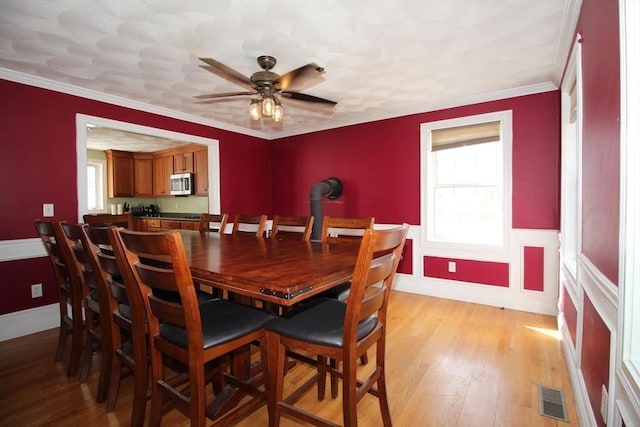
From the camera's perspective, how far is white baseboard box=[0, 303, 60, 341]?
107 inches

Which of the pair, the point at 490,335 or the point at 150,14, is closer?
the point at 150,14

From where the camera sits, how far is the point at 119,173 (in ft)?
20.2

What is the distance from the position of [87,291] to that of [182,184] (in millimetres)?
3804

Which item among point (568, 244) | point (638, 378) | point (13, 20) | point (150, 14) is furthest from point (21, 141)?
point (568, 244)

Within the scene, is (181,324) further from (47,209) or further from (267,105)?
(47,209)

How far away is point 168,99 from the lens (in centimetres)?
348

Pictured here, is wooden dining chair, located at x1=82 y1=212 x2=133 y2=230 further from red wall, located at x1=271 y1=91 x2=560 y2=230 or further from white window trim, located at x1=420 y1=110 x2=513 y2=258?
white window trim, located at x1=420 y1=110 x2=513 y2=258

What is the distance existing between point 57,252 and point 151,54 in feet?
5.34

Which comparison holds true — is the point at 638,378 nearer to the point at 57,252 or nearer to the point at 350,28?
the point at 350,28

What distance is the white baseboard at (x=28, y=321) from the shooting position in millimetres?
2717

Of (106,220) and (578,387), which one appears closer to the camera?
(578,387)

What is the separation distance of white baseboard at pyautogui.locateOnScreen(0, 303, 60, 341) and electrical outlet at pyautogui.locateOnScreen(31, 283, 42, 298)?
118 mm

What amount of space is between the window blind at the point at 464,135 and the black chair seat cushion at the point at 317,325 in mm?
2939

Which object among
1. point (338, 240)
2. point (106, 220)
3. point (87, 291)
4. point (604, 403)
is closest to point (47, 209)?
point (106, 220)
